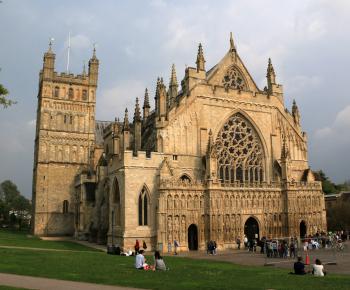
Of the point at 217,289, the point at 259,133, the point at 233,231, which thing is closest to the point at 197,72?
the point at 259,133

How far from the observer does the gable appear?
47.3 m

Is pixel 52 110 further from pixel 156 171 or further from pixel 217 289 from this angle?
pixel 217 289

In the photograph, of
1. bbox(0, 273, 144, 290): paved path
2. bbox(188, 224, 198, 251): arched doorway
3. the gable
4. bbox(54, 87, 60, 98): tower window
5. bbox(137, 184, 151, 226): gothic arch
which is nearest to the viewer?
bbox(0, 273, 144, 290): paved path

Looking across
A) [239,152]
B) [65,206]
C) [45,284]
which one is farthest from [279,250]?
[65,206]

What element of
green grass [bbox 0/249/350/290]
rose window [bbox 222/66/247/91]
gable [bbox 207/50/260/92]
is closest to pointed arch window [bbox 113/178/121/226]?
gable [bbox 207/50/260/92]

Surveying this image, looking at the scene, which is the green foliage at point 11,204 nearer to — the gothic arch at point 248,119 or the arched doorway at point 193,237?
the arched doorway at point 193,237

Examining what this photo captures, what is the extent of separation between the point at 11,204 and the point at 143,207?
223ft

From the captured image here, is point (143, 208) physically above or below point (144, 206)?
below

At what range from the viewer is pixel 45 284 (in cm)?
1490

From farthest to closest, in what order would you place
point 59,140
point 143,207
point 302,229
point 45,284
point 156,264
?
1. point 59,140
2. point 302,229
3. point 143,207
4. point 156,264
5. point 45,284

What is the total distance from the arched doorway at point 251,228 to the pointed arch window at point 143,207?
454 inches

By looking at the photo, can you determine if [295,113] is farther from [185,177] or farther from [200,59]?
[185,177]

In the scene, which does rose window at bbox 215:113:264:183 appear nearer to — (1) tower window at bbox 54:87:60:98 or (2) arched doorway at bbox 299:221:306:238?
(2) arched doorway at bbox 299:221:306:238

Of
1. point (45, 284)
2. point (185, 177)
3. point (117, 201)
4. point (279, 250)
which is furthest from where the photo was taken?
point (185, 177)
